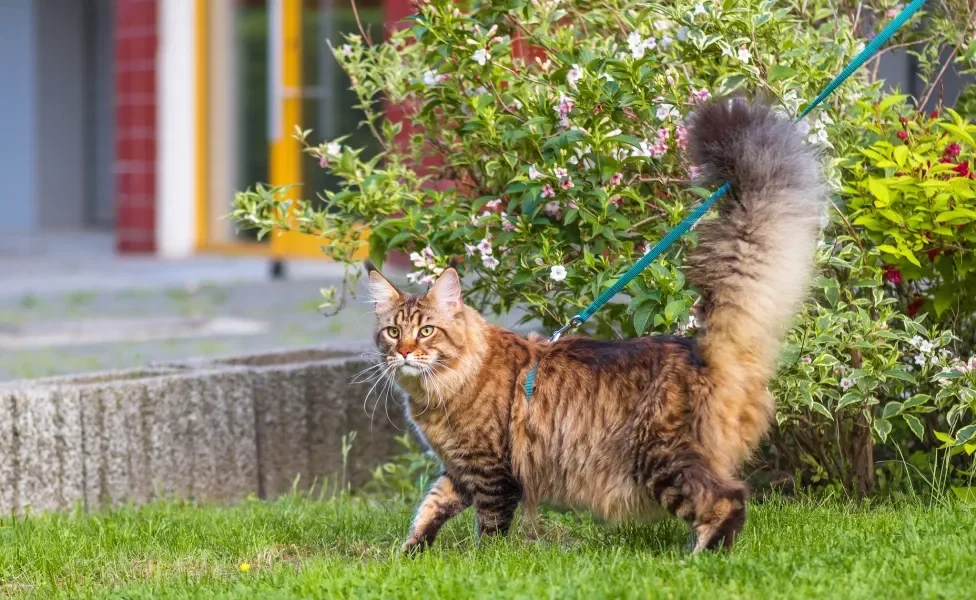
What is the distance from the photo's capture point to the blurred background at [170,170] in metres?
9.64

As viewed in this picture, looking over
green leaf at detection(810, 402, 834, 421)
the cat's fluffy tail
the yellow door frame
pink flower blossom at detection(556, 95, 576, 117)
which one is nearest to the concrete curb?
pink flower blossom at detection(556, 95, 576, 117)

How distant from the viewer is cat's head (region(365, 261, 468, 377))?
429 cm

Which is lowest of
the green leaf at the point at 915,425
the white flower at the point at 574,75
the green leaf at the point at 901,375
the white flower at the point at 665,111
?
the green leaf at the point at 915,425

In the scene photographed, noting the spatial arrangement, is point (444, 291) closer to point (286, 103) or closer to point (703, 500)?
point (703, 500)

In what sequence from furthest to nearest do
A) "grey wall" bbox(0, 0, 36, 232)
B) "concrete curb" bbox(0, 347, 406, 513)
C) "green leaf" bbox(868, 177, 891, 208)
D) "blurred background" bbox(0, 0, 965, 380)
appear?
"grey wall" bbox(0, 0, 36, 232) < "blurred background" bbox(0, 0, 965, 380) < "concrete curb" bbox(0, 347, 406, 513) < "green leaf" bbox(868, 177, 891, 208)

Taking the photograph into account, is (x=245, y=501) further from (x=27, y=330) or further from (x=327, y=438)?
(x=27, y=330)

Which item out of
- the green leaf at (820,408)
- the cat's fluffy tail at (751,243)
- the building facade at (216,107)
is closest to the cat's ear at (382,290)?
the cat's fluffy tail at (751,243)

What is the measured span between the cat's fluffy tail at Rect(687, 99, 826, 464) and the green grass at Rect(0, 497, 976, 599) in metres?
0.52

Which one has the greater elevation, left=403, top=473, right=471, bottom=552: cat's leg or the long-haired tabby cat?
the long-haired tabby cat

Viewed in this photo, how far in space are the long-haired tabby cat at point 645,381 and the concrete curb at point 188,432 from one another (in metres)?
1.54

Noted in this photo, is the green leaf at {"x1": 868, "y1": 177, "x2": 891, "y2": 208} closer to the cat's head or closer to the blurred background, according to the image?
the cat's head

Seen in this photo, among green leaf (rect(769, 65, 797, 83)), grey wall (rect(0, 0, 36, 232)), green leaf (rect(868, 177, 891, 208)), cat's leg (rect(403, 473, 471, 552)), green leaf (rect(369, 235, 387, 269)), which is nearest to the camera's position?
cat's leg (rect(403, 473, 471, 552))

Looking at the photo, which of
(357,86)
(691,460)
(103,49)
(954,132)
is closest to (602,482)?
(691,460)

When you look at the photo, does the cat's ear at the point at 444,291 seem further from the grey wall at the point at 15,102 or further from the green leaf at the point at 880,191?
the grey wall at the point at 15,102
